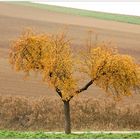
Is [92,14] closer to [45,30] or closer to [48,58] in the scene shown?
[45,30]

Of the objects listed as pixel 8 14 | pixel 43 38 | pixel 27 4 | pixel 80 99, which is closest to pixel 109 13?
pixel 27 4

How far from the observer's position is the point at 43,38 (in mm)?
31062

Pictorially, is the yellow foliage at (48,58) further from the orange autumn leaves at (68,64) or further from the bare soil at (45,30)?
the bare soil at (45,30)

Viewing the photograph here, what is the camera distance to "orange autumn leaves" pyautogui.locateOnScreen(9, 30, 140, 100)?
29984 mm

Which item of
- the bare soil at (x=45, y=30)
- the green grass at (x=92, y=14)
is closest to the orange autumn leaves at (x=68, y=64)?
the bare soil at (x=45, y=30)

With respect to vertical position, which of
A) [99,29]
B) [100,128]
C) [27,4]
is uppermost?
[27,4]

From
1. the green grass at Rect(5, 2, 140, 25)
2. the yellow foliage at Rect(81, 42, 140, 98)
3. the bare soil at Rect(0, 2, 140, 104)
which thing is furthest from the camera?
the green grass at Rect(5, 2, 140, 25)

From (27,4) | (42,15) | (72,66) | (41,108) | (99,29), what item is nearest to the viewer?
(72,66)

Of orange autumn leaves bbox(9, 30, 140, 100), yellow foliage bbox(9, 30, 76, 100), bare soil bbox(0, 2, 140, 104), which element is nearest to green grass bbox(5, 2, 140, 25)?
bare soil bbox(0, 2, 140, 104)

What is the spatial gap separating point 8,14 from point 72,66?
3396cm

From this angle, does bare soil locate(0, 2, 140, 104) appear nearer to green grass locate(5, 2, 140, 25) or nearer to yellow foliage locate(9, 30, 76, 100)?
green grass locate(5, 2, 140, 25)

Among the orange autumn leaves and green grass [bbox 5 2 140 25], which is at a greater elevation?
green grass [bbox 5 2 140 25]

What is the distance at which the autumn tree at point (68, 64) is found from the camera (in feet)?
98.4

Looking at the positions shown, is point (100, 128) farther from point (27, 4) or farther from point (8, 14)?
point (27, 4)
